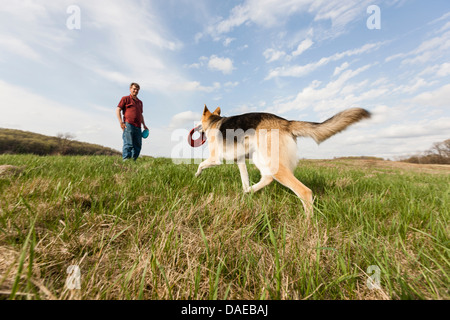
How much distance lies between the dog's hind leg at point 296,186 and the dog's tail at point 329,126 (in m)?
0.77

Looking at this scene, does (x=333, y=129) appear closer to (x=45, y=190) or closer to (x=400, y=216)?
(x=400, y=216)

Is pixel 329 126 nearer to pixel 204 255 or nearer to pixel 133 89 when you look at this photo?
pixel 204 255

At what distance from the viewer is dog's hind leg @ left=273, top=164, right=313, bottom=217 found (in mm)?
2382

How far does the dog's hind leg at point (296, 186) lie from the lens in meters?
2.38

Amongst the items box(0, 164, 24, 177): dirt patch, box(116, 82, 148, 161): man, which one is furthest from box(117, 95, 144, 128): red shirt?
box(0, 164, 24, 177): dirt patch

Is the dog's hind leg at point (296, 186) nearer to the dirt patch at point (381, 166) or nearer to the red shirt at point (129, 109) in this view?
the red shirt at point (129, 109)

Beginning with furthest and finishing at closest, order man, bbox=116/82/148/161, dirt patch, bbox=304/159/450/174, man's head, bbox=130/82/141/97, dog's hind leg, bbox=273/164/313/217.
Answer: dirt patch, bbox=304/159/450/174 < man's head, bbox=130/82/141/97 < man, bbox=116/82/148/161 < dog's hind leg, bbox=273/164/313/217

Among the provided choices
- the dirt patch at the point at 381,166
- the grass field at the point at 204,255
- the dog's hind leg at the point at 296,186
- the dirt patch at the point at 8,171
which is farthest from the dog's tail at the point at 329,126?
the dirt patch at the point at 381,166

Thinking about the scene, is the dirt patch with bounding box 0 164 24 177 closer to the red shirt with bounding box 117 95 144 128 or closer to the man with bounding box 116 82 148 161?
the man with bounding box 116 82 148 161

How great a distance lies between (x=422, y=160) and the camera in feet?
86.7

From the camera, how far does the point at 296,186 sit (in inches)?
106

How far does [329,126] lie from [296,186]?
1.19 meters
